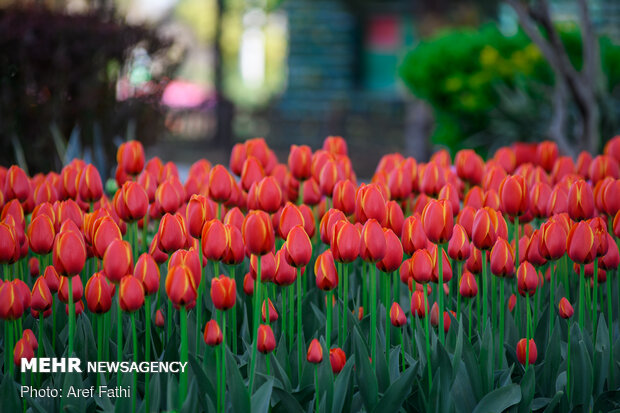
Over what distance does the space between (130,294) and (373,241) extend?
58cm

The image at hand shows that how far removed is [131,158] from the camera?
281 cm

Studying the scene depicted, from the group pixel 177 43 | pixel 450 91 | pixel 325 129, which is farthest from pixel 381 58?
pixel 177 43

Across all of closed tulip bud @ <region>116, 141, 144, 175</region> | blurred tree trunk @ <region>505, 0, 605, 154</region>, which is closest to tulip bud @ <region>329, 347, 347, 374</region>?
closed tulip bud @ <region>116, 141, 144, 175</region>

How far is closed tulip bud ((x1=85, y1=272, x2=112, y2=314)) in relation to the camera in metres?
1.83

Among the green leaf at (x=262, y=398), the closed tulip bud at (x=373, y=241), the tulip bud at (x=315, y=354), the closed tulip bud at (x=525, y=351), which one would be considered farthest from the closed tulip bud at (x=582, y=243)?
the green leaf at (x=262, y=398)

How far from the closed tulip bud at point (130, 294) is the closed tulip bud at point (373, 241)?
548mm

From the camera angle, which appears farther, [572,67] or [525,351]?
[572,67]

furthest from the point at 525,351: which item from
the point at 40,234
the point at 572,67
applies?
the point at 572,67

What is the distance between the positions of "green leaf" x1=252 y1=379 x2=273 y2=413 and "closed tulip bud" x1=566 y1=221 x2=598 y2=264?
859mm

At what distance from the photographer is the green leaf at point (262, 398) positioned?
1697 mm

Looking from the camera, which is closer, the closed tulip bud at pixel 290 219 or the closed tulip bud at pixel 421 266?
the closed tulip bud at pixel 421 266

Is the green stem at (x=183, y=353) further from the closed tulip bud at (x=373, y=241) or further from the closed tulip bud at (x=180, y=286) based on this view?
the closed tulip bud at (x=373, y=241)

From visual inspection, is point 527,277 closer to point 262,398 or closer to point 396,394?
point 396,394

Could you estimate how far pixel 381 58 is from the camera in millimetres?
18469
